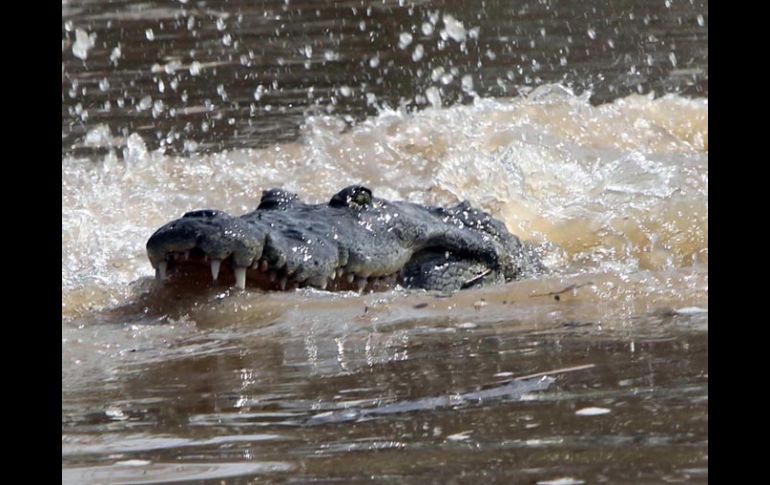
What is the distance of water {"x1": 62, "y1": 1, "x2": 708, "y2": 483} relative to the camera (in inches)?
136

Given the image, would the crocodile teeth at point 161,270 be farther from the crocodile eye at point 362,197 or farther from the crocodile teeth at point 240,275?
the crocodile eye at point 362,197

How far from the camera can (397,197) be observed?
9.23 metres

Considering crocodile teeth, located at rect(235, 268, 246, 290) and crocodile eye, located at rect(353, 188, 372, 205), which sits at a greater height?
crocodile eye, located at rect(353, 188, 372, 205)

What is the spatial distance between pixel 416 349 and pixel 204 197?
16.0ft

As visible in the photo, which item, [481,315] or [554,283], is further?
[554,283]

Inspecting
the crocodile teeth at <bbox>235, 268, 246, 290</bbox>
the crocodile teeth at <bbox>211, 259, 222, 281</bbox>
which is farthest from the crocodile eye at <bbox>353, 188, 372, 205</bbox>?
the crocodile teeth at <bbox>211, 259, 222, 281</bbox>

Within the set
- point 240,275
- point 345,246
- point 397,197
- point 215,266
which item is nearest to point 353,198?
point 345,246

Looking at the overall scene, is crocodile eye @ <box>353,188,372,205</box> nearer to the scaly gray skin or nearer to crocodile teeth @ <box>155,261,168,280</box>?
the scaly gray skin

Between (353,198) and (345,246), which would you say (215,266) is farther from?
(353,198)

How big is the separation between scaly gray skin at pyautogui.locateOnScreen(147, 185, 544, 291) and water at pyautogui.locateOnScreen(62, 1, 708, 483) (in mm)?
188

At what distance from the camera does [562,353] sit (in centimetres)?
434
